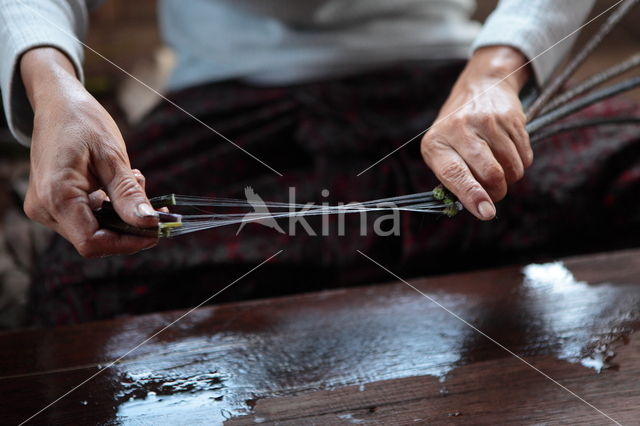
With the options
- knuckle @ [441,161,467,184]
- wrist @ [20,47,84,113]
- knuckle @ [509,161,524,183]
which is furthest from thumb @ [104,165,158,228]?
knuckle @ [509,161,524,183]

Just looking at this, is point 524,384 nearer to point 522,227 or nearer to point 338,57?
point 522,227

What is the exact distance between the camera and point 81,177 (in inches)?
29.6

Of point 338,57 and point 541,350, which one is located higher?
point 338,57

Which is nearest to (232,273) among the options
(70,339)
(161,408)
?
(70,339)

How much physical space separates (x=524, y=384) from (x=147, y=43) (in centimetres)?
304

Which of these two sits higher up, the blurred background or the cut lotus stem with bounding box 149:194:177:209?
the blurred background

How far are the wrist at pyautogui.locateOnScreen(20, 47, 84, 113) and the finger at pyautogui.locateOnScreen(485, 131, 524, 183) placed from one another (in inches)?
24.0

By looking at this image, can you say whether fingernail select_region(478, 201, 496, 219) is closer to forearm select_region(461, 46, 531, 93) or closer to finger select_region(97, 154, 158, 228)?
forearm select_region(461, 46, 531, 93)

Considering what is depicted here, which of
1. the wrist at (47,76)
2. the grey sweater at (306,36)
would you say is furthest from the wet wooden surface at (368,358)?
the grey sweater at (306,36)

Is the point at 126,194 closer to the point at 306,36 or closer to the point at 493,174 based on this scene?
the point at 493,174

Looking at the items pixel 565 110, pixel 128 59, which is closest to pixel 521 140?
pixel 565 110

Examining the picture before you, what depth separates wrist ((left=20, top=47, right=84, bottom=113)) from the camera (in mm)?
840

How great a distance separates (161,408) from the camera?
79 centimetres

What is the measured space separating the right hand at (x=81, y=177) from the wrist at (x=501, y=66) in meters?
0.58
